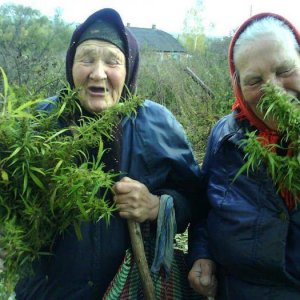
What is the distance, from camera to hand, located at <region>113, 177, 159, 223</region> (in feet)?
6.08

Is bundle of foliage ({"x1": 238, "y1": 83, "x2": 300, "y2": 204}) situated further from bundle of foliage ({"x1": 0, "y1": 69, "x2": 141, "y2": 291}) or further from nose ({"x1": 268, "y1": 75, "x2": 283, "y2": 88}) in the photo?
bundle of foliage ({"x1": 0, "y1": 69, "x2": 141, "y2": 291})

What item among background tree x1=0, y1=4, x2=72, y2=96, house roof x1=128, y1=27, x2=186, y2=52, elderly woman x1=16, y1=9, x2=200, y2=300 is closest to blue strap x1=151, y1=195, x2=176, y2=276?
elderly woman x1=16, y1=9, x2=200, y2=300

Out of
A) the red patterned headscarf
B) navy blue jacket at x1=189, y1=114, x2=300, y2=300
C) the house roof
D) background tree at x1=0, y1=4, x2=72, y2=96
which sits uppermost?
the red patterned headscarf

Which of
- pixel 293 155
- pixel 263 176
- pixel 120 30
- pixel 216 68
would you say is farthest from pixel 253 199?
pixel 216 68

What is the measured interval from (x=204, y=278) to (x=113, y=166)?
0.67 m

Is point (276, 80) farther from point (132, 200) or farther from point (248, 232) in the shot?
point (132, 200)

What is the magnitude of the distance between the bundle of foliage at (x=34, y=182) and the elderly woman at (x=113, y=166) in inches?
15.0

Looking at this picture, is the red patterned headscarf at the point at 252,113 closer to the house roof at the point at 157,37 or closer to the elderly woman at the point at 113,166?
the elderly woman at the point at 113,166

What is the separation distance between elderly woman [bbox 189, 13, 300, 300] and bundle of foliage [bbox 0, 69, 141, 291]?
597 millimetres

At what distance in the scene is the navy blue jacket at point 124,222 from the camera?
6.59 feet

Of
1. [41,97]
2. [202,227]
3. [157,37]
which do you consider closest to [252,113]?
[202,227]

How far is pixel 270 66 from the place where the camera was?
175cm

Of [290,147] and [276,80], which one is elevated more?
[276,80]

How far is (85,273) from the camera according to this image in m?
2.03
